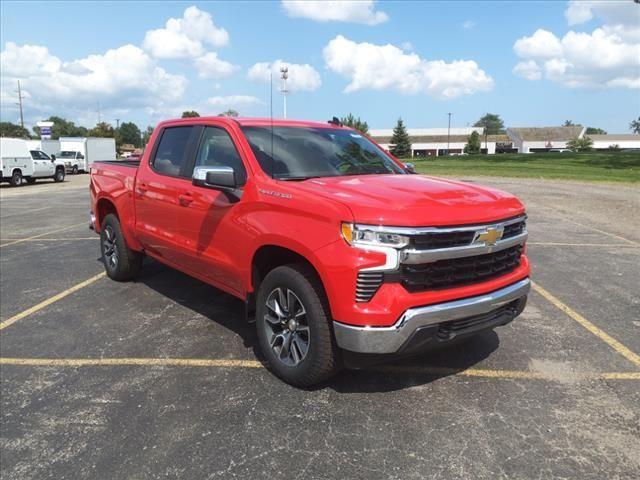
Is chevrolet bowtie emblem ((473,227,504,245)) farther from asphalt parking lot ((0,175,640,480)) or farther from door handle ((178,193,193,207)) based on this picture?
door handle ((178,193,193,207))

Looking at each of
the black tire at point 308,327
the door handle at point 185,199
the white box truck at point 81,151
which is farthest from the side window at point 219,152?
the white box truck at point 81,151

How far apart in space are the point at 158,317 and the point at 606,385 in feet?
13.2

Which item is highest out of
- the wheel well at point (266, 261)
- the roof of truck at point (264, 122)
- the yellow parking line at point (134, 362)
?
the roof of truck at point (264, 122)

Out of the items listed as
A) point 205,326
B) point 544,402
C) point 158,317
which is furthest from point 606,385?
point 158,317

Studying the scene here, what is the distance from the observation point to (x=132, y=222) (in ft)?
18.7

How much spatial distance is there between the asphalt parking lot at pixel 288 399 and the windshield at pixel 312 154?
1607 mm

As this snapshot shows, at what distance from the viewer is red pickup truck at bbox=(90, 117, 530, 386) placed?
9.78 feet

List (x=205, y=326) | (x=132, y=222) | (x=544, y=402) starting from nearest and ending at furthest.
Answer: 1. (x=544, y=402)
2. (x=205, y=326)
3. (x=132, y=222)

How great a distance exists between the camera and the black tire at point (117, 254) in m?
6.11

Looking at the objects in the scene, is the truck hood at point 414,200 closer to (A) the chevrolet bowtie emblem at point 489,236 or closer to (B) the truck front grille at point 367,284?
(A) the chevrolet bowtie emblem at point 489,236

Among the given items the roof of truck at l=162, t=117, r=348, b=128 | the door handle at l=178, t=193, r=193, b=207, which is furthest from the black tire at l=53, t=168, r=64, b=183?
the door handle at l=178, t=193, r=193, b=207

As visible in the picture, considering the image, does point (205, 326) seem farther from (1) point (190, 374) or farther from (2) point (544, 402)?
(2) point (544, 402)

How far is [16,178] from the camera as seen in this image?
2641 cm

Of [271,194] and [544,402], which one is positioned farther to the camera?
[271,194]
